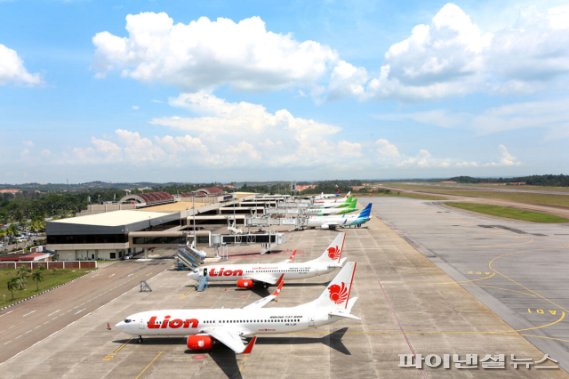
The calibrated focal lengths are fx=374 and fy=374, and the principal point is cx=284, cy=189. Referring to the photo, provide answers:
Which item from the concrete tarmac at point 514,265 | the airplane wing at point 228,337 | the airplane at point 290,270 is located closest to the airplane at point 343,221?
the concrete tarmac at point 514,265

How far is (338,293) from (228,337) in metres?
10.5

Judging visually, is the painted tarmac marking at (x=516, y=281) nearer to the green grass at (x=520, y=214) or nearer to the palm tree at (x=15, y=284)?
the green grass at (x=520, y=214)

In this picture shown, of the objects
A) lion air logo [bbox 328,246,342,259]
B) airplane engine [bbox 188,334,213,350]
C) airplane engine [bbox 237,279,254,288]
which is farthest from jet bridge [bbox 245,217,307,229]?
airplane engine [bbox 188,334,213,350]

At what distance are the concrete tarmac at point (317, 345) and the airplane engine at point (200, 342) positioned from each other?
2.91 ft

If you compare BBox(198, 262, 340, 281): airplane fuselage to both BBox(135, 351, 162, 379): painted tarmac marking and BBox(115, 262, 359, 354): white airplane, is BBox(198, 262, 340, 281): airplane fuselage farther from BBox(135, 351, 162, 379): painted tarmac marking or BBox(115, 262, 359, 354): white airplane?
BBox(135, 351, 162, 379): painted tarmac marking

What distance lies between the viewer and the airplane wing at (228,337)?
3033 centimetres

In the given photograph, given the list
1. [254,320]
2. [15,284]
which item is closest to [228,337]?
[254,320]

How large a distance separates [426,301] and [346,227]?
246 feet

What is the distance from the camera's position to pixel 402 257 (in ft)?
244

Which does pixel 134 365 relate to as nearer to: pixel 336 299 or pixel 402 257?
pixel 336 299

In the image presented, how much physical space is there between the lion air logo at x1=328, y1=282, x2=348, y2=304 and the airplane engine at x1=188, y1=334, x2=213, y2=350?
11764 mm

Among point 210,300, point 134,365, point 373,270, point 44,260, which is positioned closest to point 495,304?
point 373,270

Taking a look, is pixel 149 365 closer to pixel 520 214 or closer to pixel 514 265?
pixel 514 265

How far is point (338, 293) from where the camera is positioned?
113ft
